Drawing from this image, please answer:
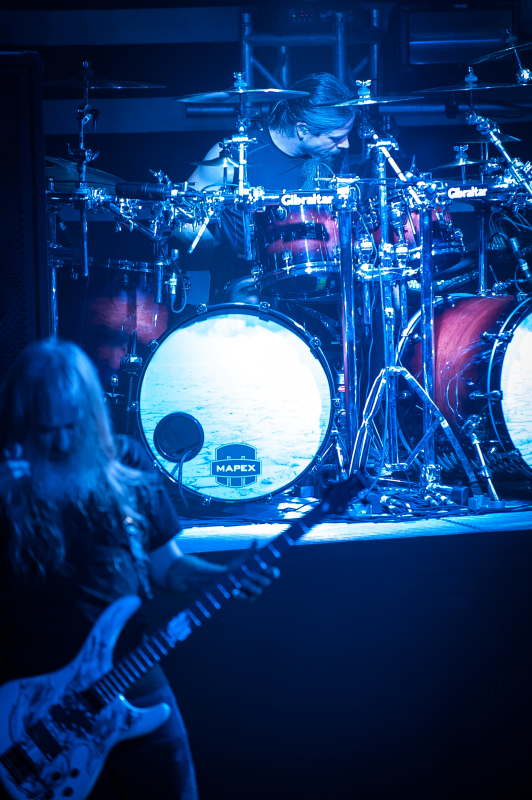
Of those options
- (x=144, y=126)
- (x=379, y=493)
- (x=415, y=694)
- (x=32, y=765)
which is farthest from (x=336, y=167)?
(x=32, y=765)

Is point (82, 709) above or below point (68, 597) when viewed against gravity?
below

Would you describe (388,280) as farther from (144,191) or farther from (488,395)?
(144,191)

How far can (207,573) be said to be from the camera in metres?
1.82

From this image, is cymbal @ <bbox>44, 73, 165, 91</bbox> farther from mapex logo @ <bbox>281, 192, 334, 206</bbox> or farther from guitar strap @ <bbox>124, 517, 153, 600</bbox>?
guitar strap @ <bbox>124, 517, 153, 600</bbox>

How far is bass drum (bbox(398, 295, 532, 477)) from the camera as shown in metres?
3.94

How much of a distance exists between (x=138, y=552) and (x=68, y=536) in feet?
0.59

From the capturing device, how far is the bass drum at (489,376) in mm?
3936

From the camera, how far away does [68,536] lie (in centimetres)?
177

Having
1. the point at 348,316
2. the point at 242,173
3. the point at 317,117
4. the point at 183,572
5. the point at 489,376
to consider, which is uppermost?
the point at 317,117

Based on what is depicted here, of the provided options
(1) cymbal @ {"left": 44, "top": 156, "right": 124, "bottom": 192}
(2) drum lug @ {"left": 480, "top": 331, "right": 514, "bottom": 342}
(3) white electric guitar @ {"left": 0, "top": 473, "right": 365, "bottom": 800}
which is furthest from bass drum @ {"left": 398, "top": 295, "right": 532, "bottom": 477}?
(3) white electric guitar @ {"left": 0, "top": 473, "right": 365, "bottom": 800}

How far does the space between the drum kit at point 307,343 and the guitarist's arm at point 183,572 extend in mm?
1914

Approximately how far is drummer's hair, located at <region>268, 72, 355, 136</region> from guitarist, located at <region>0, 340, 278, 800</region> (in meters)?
3.44

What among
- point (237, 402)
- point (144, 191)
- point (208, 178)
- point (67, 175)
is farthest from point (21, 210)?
point (208, 178)

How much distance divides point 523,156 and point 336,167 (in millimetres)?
1654
